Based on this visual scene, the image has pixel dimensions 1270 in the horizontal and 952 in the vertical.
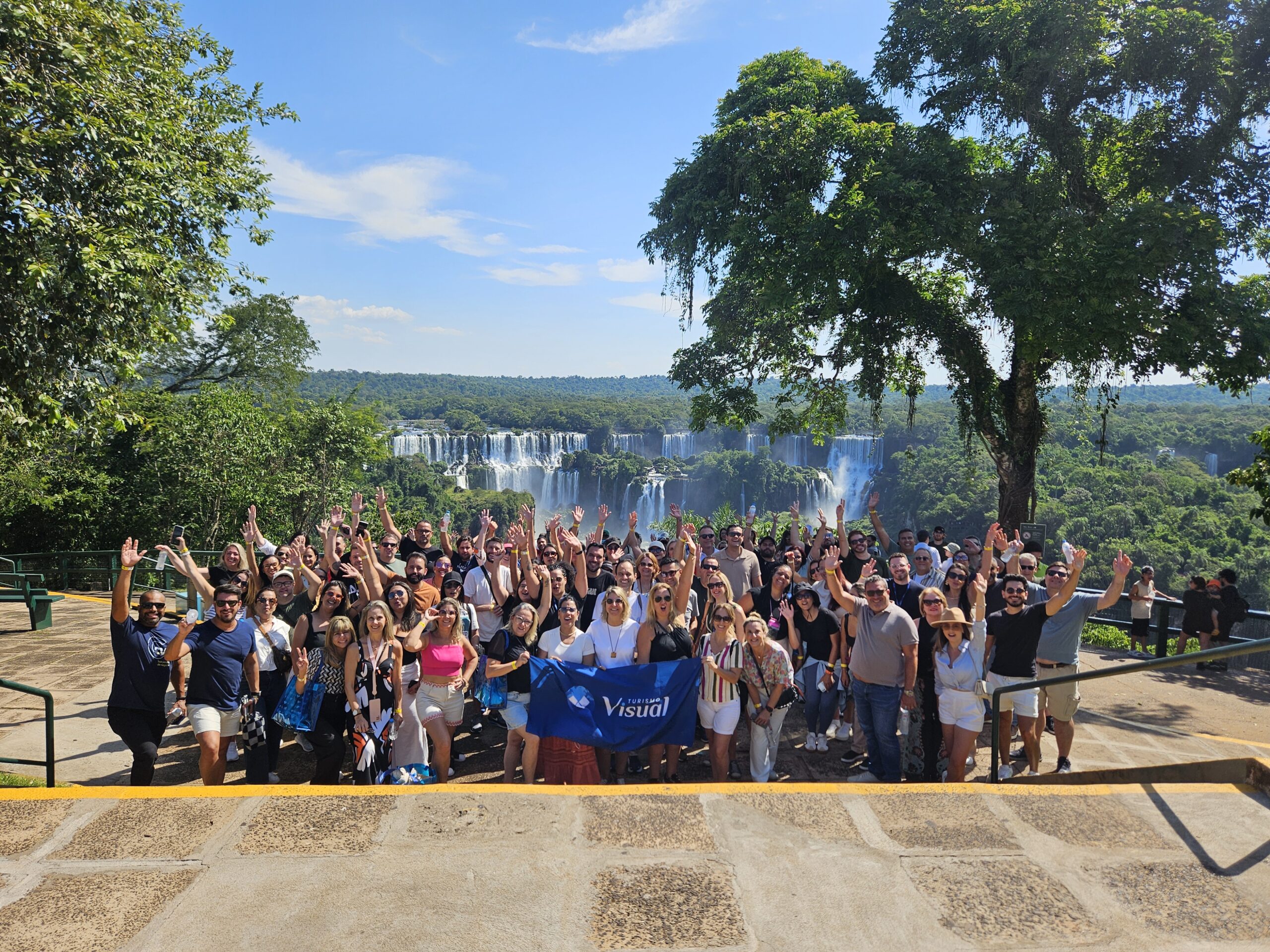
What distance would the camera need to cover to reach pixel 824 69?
57.2ft

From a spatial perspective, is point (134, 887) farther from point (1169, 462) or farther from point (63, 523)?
point (1169, 462)

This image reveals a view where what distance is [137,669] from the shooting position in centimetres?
559

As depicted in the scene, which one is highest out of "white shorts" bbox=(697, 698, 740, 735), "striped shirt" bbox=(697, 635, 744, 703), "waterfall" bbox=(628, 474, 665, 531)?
"striped shirt" bbox=(697, 635, 744, 703)

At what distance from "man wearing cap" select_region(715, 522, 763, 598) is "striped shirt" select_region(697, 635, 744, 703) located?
259cm

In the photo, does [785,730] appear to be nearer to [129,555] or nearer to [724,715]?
[724,715]

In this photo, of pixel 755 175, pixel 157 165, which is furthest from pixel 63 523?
pixel 755 175

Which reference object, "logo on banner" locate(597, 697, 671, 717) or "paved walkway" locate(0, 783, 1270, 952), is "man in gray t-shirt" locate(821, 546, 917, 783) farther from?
"logo on banner" locate(597, 697, 671, 717)

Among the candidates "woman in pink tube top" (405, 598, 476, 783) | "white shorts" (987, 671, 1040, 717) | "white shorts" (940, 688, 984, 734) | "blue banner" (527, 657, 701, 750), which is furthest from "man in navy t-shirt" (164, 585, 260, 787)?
"white shorts" (987, 671, 1040, 717)

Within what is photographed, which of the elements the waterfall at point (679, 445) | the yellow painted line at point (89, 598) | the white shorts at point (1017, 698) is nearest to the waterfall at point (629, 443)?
the waterfall at point (679, 445)

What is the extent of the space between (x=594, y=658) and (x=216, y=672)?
9.44 ft

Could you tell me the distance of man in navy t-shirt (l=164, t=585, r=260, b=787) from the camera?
5719 millimetres

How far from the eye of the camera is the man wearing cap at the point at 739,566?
28.9 feet

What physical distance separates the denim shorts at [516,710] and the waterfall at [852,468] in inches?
3996

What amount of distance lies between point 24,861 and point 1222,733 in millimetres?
10279
